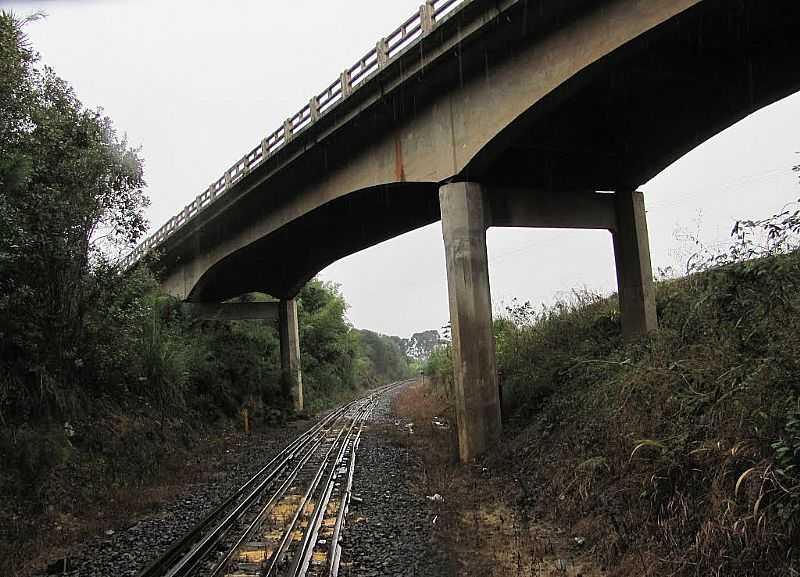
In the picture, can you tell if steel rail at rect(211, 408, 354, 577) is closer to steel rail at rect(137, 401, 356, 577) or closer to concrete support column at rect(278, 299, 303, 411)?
steel rail at rect(137, 401, 356, 577)

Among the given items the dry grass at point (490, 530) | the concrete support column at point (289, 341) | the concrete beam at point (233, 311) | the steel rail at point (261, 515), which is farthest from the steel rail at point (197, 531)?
the concrete support column at point (289, 341)

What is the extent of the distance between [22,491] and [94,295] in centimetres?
468

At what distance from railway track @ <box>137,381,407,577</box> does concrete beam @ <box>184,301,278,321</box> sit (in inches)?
548

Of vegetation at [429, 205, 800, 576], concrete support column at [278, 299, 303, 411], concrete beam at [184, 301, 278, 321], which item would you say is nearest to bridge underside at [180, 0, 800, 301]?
vegetation at [429, 205, 800, 576]

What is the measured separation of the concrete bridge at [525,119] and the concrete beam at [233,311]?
10.6 m

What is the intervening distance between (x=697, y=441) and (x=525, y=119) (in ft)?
21.0

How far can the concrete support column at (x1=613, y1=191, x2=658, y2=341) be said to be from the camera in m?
12.5

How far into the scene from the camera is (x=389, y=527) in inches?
289

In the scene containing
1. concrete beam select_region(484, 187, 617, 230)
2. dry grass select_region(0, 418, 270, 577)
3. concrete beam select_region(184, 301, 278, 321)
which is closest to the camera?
dry grass select_region(0, 418, 270, 577)

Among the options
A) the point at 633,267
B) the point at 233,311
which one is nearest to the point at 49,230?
the point at 633,267

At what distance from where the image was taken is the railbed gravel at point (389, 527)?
5.97m

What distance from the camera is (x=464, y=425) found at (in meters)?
10.9

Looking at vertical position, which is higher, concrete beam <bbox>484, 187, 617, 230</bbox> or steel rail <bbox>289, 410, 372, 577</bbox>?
concrete beam <bbox>484, 187, 617, 230</bbox>

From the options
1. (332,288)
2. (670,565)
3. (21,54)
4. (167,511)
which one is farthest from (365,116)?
(332,288)
